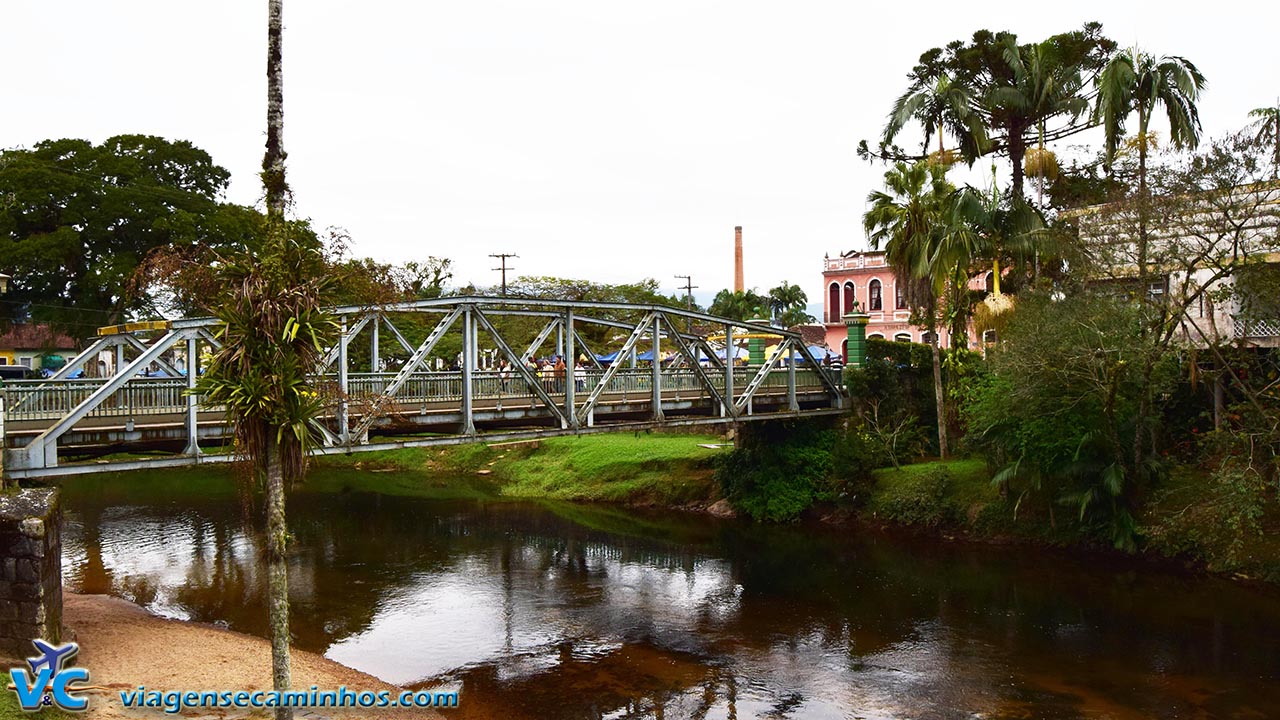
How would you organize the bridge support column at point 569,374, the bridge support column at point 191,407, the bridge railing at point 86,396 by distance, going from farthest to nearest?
the bridge support column at point 569,374 < the bridge support column at point 191,407 < the bridge railing at point 86,396

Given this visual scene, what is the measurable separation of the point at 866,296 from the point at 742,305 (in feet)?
54.3

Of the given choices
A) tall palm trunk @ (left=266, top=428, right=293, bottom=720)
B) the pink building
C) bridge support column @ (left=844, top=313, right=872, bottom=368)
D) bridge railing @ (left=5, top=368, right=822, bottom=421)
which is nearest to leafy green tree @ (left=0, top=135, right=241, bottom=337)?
bridge railing @ (left=5, top=368, right=822, bottom=421)

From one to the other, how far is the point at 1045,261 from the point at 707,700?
20.9 meters

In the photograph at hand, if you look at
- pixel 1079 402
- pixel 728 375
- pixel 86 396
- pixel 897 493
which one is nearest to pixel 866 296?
pixel 897 493

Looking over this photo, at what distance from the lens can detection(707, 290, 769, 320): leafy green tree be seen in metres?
76.3

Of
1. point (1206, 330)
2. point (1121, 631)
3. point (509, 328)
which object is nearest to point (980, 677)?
point (1121, 631)

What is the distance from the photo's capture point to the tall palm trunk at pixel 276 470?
1160 centimetres

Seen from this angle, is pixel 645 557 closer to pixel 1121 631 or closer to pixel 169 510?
pixel 1121 631

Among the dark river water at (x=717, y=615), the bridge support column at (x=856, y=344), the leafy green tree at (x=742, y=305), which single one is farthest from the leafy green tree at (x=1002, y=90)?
the leafy green tree at (x=742, y=305)

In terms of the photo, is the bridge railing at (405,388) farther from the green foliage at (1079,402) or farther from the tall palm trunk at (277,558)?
the green foliage at (1079,402)

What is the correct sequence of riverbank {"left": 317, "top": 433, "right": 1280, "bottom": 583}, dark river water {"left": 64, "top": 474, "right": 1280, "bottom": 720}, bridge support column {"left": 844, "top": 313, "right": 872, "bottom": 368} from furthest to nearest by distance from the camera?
bridge support column {"left": 844, "top": 313, "right": 872, "bottom": 368}, riverbank {"left": 317, "top": 433, "right": 1280, "bottom": 583}, dark river water {"left": 64, "top": 474, "right": 1280, "bottom": 720}

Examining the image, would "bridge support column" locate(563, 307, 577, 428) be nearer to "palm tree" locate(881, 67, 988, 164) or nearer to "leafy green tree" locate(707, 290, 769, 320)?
"palm tree" locate(881, 67, 988, 164)

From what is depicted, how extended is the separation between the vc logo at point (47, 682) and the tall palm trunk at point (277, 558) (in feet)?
10.8

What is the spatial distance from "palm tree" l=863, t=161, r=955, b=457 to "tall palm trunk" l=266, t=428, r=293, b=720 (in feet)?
77.9
